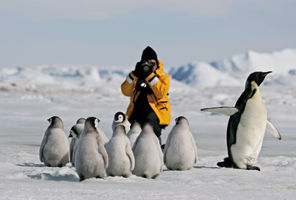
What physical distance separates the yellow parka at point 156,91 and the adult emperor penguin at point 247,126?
23.1 inches

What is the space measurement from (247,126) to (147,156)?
1.56m

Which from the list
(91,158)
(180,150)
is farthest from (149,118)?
(91,158)

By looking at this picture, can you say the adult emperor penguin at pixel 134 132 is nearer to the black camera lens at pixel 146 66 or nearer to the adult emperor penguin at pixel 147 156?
the black camera lens at pixel 146 66

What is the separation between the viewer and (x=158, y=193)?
4.10 metres

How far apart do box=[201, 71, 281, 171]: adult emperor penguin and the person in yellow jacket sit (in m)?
0.66

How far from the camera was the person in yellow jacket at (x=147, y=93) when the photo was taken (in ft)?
21.8

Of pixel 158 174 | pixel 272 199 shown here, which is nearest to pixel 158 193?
pixel 272 199

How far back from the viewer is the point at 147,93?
6793 millimetres

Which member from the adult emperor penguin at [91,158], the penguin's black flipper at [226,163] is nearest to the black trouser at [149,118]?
the penguin's black flipper at [226,163]

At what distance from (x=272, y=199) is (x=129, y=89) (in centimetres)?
310

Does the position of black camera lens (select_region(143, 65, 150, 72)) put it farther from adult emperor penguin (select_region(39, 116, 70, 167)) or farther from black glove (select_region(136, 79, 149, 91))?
adult emperor penguin (select_region(39, 116, 70, 167))

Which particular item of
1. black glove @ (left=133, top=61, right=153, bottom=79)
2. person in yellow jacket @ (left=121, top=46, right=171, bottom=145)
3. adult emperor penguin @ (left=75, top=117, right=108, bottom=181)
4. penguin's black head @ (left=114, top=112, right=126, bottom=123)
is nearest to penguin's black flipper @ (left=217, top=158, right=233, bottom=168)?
person in yellow jacket @ (left=121, top=46, right=171, bottom=145)

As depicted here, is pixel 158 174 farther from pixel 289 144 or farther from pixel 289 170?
pixel 289 144

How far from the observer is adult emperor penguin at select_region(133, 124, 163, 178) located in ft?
17.2
